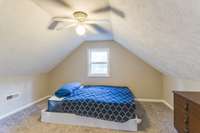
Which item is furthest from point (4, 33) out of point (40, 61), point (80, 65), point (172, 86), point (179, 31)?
point (172, 86)

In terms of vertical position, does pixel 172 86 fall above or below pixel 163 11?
below

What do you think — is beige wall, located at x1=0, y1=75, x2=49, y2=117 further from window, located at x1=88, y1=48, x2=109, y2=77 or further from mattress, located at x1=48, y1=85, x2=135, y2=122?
window, located at x1=88, y1=48, x2=109, y2=77

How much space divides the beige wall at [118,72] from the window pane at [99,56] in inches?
9.4

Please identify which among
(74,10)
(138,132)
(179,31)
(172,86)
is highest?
(74,10)

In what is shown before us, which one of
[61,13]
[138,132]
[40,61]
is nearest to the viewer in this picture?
[138,132]

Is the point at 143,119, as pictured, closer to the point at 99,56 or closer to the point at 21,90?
the point at 99,56

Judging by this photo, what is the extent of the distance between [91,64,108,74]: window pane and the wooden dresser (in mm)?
3489

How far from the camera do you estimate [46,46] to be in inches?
145

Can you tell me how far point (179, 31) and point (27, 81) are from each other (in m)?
3.96

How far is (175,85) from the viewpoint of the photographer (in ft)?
12.9

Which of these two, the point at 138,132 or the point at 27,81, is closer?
the point at 138,132

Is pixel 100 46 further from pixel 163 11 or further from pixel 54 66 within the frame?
pixel 163 11

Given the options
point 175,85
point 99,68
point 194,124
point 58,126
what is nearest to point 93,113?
point 58,126

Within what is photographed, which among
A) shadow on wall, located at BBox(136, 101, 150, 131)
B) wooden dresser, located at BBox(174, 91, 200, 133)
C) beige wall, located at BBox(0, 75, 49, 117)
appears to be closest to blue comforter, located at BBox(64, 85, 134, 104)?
shadow on wall, located at BBox(136, 101, 150, 131)
